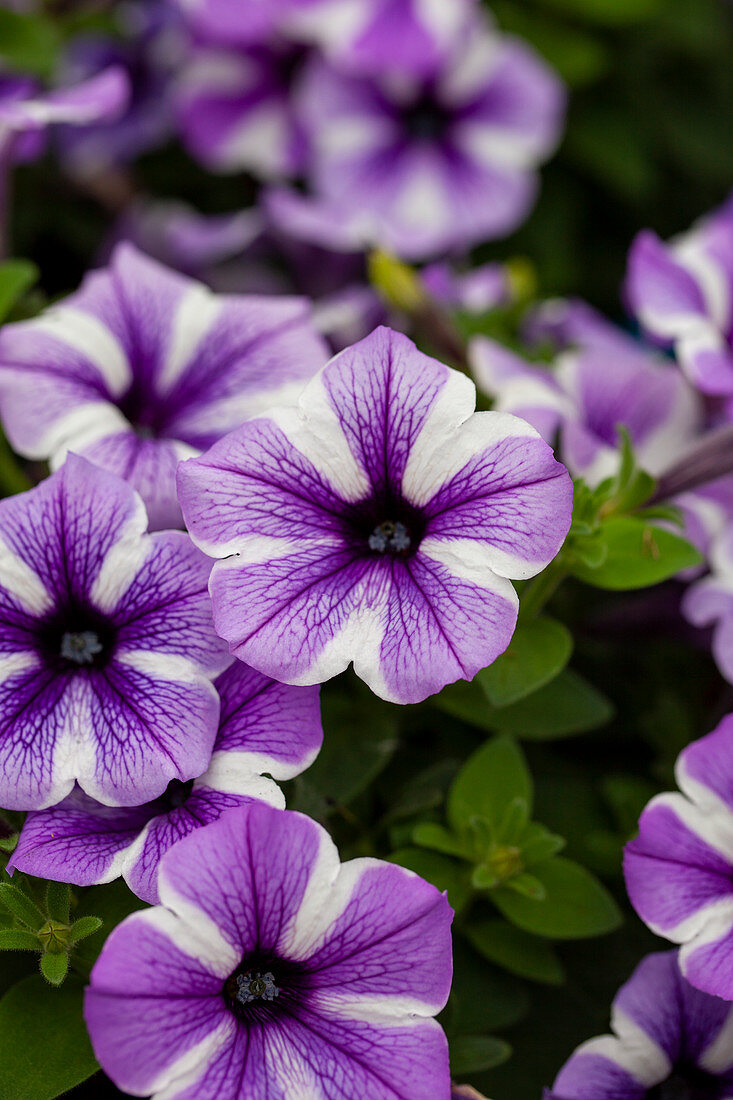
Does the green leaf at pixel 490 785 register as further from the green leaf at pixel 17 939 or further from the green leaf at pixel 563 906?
the green leaf at pixel 17 939

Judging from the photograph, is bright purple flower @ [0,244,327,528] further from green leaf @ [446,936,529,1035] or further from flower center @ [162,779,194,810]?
green leaf @ [446,936,529,1035]

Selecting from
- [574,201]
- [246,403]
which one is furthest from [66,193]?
[246,403]

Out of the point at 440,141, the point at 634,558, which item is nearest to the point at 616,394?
the point at 634,558

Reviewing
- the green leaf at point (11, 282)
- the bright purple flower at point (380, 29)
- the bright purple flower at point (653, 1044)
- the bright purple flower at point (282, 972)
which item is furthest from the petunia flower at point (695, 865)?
the bright purple flower at point (380, 29)

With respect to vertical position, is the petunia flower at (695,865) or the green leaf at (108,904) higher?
the petunia flower at (695,865)

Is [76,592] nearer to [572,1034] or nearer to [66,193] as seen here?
[572,1034]

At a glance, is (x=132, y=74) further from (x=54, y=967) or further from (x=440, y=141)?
(x=54, y=967)

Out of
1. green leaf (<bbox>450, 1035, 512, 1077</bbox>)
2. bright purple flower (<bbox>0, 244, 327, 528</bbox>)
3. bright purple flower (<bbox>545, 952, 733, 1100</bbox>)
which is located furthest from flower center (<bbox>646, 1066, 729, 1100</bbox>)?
bright purple flower (<bbox>0, 244, 327, 528</bbox>)
